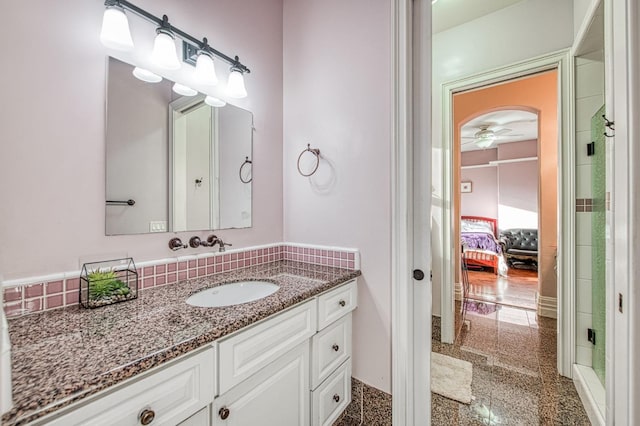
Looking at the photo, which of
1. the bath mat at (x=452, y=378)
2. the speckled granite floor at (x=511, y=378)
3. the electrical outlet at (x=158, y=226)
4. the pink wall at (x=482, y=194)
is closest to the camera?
the electrical outlet at (x=158, y=226)

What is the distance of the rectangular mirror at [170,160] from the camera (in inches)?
44.4

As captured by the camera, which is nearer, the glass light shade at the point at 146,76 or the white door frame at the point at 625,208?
the white door frame at the point at 625,208

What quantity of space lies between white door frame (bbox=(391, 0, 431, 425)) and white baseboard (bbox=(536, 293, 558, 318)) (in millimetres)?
2455

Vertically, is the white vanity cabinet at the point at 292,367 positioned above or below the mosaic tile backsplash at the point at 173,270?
below

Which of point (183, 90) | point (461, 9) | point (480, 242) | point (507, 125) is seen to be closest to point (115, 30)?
point (183, 90)

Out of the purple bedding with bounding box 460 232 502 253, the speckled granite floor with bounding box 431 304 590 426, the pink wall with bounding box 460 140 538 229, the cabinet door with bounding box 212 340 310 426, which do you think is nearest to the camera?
the cabinet door with bounding box 212 340 310 426

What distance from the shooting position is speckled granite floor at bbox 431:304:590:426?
5.12ft

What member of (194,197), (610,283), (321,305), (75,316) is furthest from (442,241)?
(75,316)

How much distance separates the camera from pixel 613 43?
1.09 metres

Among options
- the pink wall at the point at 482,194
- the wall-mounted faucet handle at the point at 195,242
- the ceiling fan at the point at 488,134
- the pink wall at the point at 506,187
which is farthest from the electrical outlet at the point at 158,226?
the pink wall at the point at 482,194

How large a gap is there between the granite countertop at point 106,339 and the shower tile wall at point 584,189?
74.8 inches

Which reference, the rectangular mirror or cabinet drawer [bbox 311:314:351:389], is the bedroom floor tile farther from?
the rectangular mirror

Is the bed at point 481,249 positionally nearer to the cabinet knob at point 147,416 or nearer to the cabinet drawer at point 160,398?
the cabinet drawer at point 160,398

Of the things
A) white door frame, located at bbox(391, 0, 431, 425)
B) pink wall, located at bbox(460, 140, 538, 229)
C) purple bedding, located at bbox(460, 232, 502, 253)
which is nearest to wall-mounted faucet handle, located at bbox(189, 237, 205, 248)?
white door frame, located at bbox(391, 0, 431, 425)
